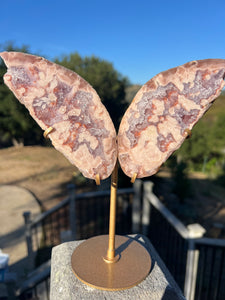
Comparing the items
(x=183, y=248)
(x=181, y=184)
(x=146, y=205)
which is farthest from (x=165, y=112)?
(x=181, y=184)

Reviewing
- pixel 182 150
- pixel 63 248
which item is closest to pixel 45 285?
pixel 63 248

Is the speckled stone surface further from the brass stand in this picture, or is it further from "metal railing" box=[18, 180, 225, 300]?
"metal railing" box=[18, 180, 225, 300]

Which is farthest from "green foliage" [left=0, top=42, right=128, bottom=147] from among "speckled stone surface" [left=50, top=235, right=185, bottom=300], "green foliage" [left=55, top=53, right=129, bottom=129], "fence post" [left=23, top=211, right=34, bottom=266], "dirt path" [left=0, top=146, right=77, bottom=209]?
"speckled stone surface" [left=50, top=235, right=185, bottom=300]

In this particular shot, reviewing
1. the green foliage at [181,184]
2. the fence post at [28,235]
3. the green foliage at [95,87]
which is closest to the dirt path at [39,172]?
the green foliage at [95,87]

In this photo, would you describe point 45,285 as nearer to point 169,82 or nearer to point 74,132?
point 74,132

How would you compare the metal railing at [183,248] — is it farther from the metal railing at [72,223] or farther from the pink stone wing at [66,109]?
the pink stone wing at [66,109]
